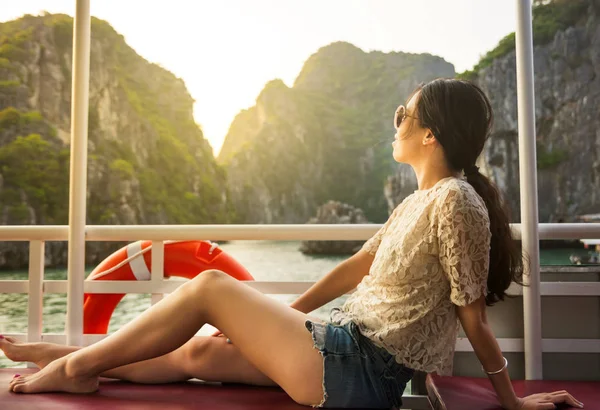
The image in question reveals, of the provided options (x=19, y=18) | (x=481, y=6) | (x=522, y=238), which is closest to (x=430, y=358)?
(x=522, y=238)

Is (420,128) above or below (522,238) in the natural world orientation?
above

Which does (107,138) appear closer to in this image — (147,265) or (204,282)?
(147,265)

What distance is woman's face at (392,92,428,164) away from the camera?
1.20 meters

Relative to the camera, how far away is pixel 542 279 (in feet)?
5.32

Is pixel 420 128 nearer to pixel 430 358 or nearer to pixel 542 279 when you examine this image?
pixel 430 358

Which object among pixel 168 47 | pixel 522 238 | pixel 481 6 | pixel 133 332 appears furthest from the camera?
pixel 168 47

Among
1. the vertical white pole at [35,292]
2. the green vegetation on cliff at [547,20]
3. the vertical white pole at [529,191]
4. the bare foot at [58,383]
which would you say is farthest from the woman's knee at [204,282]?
the green vegetation on cliff at [547,20]

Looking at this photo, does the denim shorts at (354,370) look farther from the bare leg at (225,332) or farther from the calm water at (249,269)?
the calm water at (249,269)

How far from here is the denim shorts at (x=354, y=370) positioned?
109cm

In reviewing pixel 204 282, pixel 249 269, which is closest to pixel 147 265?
pixel 204 282

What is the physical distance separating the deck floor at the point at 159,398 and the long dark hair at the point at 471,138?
55 cm

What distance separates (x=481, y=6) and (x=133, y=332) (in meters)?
27.4

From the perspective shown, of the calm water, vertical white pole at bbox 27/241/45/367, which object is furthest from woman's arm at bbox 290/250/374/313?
the calm water

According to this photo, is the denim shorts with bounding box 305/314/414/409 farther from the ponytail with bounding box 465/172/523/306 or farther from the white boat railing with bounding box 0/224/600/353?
the white boat railing with bounding box 0/224/600/353
